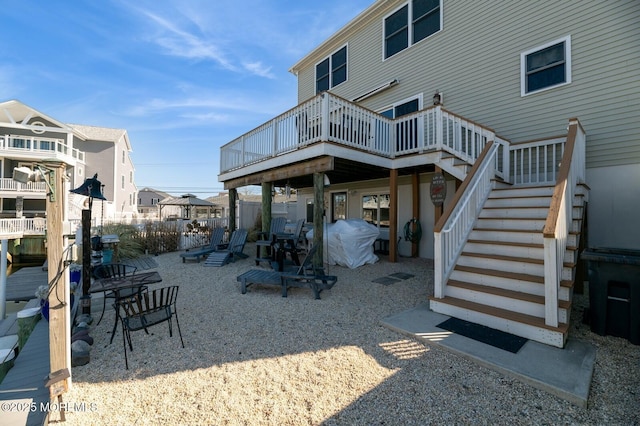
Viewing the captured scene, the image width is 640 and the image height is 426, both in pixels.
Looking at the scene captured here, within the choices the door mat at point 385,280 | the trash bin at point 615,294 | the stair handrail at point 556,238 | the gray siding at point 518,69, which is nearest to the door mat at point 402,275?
the door mat at point 385,280

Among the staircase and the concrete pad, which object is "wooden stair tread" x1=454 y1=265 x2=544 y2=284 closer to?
the staircase

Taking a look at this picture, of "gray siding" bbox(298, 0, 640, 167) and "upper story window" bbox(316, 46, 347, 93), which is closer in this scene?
"gray siding" bbox(298, 0, 640, 167)

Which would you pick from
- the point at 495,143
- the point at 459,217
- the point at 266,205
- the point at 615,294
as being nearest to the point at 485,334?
the point at 615,294

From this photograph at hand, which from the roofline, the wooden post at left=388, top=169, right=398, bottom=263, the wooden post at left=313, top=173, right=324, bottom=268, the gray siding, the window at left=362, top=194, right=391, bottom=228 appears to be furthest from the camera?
the window at left=362, top=194, right=391, bottom=228

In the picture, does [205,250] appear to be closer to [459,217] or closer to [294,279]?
[294,279]

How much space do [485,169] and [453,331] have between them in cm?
336

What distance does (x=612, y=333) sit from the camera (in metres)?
3.25

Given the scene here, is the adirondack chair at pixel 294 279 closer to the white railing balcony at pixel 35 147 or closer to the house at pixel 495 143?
the house at pixel 495 143

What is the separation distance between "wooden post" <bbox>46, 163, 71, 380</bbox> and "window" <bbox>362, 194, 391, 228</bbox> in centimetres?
900

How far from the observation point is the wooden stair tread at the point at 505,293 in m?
A: 3.26

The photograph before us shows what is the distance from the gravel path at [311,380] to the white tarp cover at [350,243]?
11.2 feet

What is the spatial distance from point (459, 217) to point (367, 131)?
3.53 metres

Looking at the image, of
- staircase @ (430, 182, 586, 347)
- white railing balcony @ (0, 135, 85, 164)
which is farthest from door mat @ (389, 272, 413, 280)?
white railing balcony @ (0, 135, 85, 164)

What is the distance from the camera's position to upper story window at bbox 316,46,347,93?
435 inches
